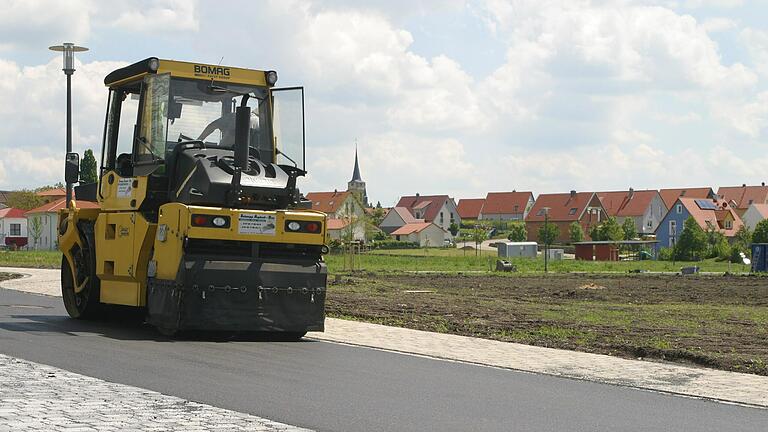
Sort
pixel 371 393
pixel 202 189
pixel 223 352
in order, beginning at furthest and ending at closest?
1. pixel 202 189
2. pixel 223 352
3. pixel 371 393

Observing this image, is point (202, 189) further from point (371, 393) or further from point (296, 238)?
point (371, 393)

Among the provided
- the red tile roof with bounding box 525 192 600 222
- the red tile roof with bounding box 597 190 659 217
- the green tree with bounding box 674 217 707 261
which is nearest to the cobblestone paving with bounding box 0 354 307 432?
the green tree with bounding box 674 217 707 261

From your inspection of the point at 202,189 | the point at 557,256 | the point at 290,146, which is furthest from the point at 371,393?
the point at 557,256

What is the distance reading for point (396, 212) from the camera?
170125mm

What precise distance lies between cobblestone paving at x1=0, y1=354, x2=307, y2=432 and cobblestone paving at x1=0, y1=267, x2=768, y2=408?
187 inches

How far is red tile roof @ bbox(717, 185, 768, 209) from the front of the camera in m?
162

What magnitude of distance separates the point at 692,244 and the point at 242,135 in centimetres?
7765

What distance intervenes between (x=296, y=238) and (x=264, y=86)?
273 cm

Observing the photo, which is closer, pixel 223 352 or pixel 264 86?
pixel 223 352

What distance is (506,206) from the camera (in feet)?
602

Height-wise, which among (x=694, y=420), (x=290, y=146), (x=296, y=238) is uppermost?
(x=290, y=146)

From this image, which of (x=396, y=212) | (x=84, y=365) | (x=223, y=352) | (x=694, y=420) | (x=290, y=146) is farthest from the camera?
(x=396, y=212)

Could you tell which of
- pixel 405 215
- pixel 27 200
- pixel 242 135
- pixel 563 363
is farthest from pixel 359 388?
pixel 405 215

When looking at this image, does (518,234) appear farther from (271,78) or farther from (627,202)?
(271,78)
